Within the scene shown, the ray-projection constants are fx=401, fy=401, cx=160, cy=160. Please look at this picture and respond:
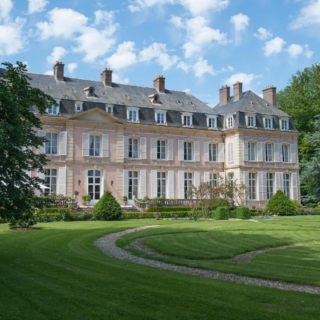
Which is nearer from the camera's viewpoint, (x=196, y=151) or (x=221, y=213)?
(x=221, y=213)

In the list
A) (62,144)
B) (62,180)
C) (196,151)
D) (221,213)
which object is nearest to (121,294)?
(221,213)

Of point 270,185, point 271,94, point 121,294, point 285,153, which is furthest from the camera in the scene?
point 271,94

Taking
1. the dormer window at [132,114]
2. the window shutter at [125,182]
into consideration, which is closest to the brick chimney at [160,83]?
the dormer window at [132,114]

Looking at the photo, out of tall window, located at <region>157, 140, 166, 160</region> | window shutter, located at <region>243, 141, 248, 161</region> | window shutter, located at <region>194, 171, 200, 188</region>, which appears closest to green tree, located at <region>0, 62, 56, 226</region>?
tall window, located at <region>157, 140, 166, 160</region>

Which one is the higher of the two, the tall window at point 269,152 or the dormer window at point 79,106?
the dormer window at point 79,106

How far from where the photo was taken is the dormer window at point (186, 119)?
1237 inches

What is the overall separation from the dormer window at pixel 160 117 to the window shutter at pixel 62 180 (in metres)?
7.95

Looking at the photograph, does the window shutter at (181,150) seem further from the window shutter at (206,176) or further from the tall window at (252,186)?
the tall window at (252,186)

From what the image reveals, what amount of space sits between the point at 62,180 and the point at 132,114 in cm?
713

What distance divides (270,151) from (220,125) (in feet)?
15.3

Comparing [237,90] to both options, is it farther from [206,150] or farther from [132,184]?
[132,184]

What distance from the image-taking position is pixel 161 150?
3089cm

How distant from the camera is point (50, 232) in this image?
15.5 m

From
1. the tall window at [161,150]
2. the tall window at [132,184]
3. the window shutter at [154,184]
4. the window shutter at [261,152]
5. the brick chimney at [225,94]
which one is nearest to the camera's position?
the tall window at [132,184]
